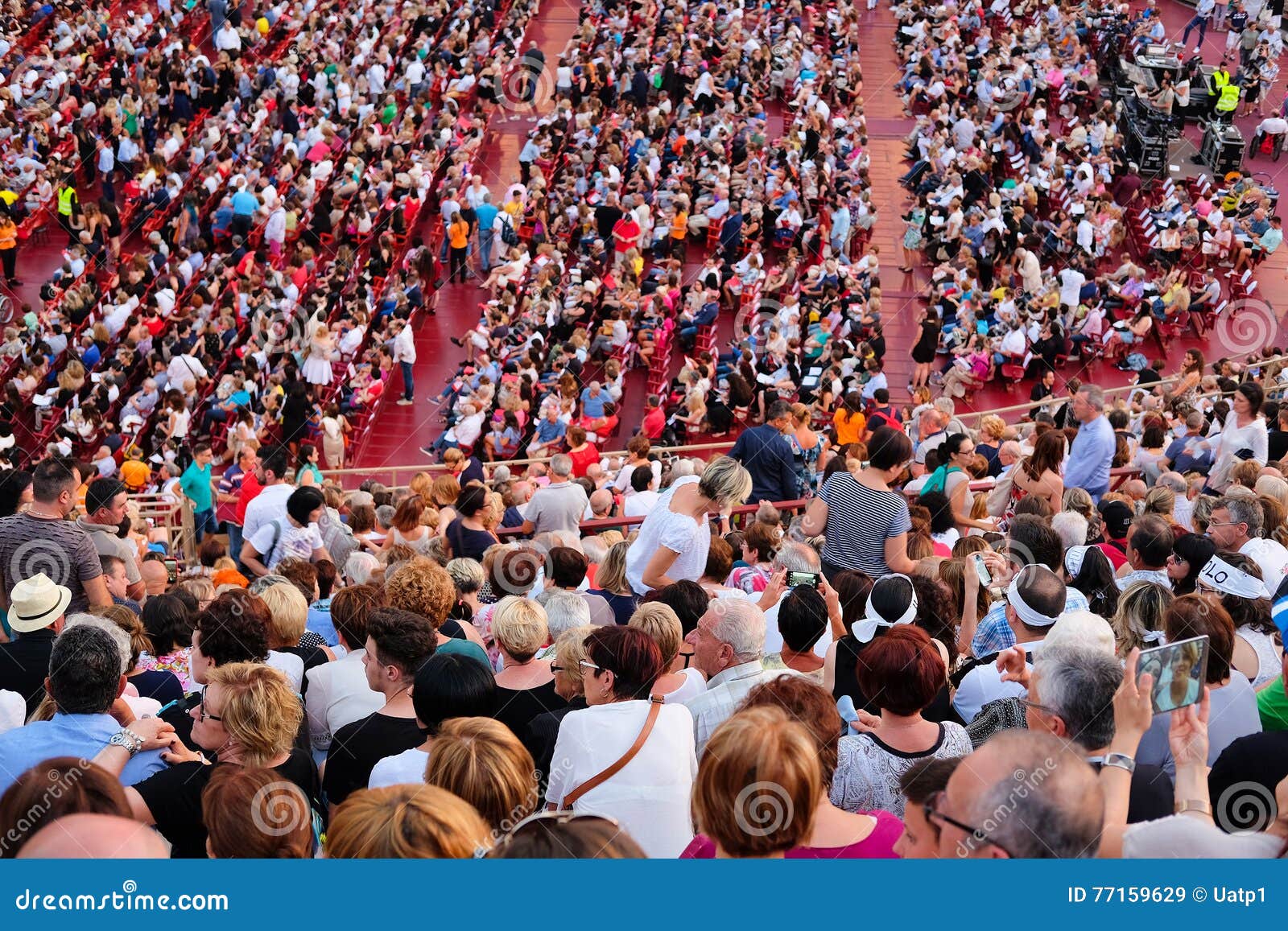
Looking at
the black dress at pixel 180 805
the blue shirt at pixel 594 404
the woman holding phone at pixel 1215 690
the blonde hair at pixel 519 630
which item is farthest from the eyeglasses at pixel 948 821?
the blue shirt at pixel 594 404

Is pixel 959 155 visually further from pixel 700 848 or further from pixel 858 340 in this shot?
pixel 700 848

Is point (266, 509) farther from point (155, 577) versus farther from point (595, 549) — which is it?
point (595, 549)

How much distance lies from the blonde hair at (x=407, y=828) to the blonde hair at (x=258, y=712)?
41.0 inches

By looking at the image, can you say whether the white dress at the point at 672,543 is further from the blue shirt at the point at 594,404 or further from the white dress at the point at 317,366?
the white dress at the point at 317,366

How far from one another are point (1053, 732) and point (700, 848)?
1.04 metres

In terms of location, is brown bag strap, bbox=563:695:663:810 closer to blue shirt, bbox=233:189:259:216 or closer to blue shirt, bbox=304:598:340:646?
blue shirt, bbox=304:598:340:646

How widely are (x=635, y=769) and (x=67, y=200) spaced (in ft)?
49.9

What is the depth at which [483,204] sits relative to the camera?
16062mm

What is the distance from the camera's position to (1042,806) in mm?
2584

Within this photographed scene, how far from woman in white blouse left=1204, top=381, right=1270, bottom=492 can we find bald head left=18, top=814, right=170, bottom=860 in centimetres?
692

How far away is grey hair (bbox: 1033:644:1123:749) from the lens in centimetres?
341

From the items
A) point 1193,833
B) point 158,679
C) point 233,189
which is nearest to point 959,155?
point 233,189

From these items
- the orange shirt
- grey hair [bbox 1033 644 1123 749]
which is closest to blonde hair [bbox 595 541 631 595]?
grey hair [bbox 1033 644 1123 749]

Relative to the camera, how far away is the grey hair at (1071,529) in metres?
6.21
